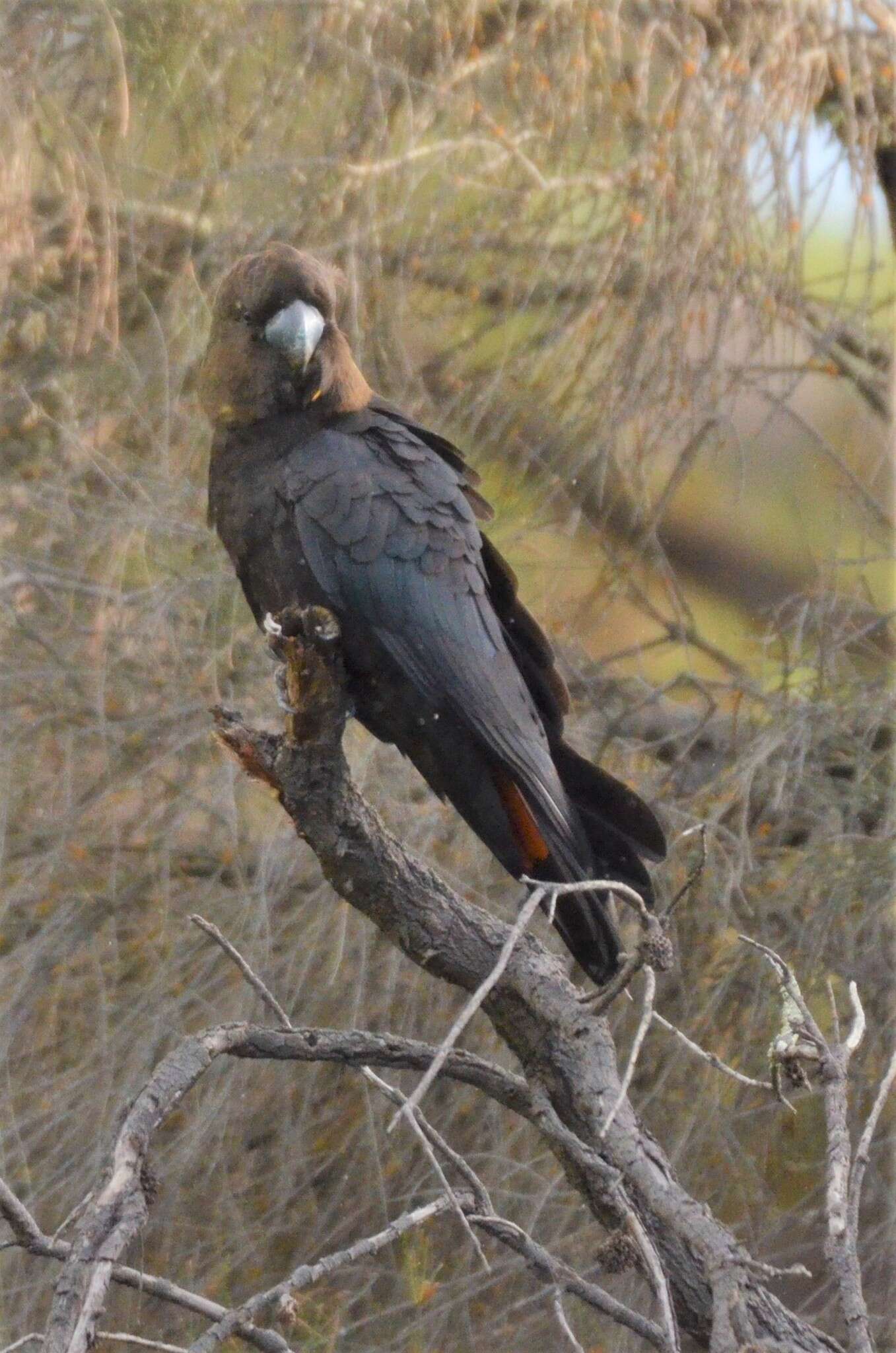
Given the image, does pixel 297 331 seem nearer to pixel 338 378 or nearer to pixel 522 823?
pixel 338 378

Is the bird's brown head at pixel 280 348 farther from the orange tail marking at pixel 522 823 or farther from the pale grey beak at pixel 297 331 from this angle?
the orange tail marking at pixel 522 823

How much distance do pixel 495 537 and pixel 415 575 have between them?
73cm

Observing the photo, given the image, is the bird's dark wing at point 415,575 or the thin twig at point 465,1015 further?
the bird's dark wing at point 415,575

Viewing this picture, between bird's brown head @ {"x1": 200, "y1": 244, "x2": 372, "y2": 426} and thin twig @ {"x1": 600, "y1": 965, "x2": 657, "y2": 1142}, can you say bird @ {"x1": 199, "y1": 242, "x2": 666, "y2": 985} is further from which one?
thin twig @ {"x1": 600, "y1": 965, "x2": 657, "y2": 1142}

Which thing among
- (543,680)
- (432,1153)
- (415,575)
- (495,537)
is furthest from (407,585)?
(432,1153)

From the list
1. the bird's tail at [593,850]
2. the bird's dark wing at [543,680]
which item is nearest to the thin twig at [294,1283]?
the bird's tail at [593,850]

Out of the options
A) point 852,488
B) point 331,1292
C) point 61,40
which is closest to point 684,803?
point 852,488

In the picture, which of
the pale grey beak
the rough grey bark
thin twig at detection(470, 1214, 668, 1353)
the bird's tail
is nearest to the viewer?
thin twig at detection(470, 1214, 668, 1353)

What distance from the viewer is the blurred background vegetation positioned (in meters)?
2.51

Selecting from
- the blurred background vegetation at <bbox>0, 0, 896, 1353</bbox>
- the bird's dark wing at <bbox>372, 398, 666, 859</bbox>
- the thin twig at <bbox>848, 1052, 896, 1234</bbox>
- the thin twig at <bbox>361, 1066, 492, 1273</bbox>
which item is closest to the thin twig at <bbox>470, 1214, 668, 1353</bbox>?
the thin twig at <bbox>361, 1066, 492, 1273</bbox>

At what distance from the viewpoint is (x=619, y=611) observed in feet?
9.85

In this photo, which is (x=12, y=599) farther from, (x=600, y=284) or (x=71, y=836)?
(x=600, y=284)

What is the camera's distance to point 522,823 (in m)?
1.92

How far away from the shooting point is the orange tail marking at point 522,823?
1910 mm
